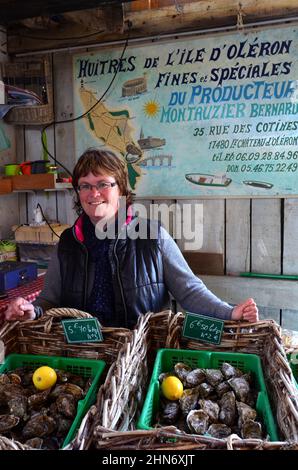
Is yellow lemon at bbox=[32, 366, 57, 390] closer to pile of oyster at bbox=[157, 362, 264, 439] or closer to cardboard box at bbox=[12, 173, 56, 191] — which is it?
pile of oyster at bbox=[157, 362, 264, 439]

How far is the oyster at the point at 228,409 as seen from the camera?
33.0 inches

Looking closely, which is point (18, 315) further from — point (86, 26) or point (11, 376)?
point (86, 26)

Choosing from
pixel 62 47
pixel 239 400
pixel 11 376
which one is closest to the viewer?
pixel 239 400

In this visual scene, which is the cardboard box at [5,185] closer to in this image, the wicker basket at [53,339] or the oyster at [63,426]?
the wicker basket at [53,339]

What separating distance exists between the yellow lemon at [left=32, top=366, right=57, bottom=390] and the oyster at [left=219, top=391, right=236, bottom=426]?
0.40 metres

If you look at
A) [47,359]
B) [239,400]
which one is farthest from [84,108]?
→ [239,400]

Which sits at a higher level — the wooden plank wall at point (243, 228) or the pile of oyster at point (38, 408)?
the wooden plank wall at point (243, 228)

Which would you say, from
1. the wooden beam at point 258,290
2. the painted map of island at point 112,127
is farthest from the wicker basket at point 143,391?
the painted map of island at point 112,127

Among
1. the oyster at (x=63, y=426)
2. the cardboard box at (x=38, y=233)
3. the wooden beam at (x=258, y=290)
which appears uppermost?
the cardboard box at (x=38, y=233)

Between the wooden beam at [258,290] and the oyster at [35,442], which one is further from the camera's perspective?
the wooden beam at [258,290]

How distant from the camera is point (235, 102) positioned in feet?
7.70

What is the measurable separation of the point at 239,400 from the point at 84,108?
89.3 inches

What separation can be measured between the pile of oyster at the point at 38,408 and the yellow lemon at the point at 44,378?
1 cm

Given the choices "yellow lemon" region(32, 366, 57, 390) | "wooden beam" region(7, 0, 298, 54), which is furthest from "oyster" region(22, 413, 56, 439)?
"wooden beam" region(7, 0, 298, 54)
